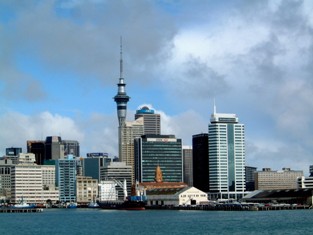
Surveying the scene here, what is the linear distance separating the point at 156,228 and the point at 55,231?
1552 centimetres

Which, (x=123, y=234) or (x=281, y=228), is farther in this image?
(x=281, y=228)

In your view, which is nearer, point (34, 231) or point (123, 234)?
point (123, 234)

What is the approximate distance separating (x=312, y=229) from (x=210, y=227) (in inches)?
676

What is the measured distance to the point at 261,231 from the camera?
110 metres

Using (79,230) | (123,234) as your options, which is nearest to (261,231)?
(123,234)

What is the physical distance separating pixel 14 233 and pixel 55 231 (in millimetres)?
6889

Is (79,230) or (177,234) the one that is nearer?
(177,234)

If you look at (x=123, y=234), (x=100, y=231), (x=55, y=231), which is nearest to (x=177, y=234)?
(x=123, y=234)

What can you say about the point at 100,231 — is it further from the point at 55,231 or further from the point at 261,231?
the point at 261,231

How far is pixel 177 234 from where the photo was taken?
107250 millimetres

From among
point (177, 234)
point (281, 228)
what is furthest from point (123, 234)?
point (281, 228)

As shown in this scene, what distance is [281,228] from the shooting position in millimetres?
115438

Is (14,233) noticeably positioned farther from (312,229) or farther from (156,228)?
(312,229)

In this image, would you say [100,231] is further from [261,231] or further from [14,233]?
[261,231]
